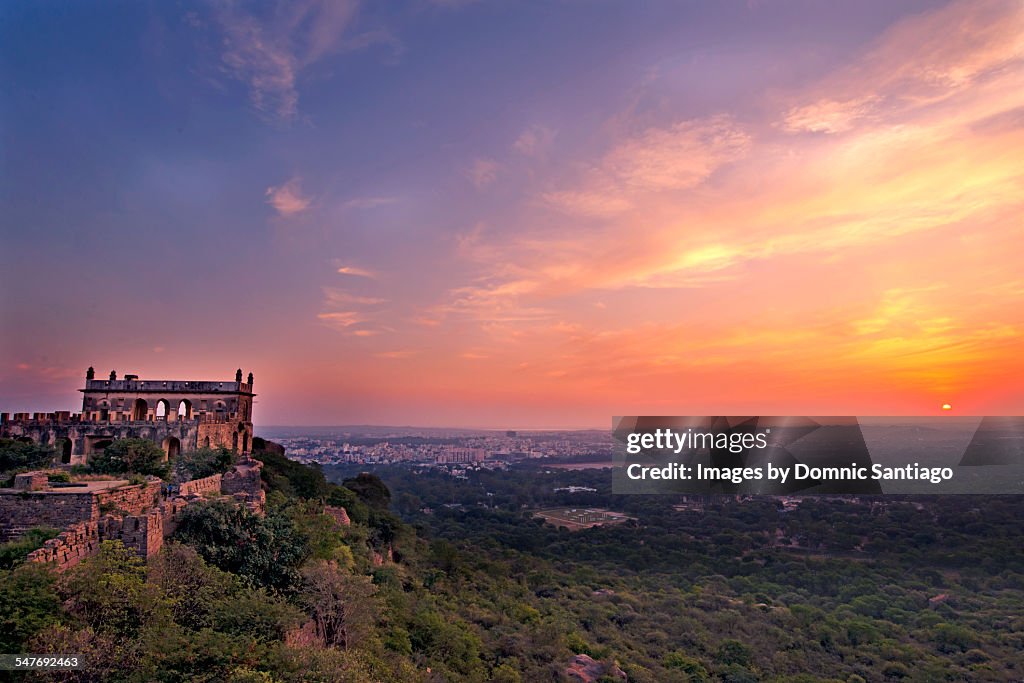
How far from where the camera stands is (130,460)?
732 inches

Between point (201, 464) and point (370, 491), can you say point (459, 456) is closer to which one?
point (370, 491)

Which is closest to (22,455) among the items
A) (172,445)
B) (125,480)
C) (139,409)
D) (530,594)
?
(172,445)

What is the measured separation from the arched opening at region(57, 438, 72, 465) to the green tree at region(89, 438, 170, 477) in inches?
281

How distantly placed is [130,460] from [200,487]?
4.32 metres

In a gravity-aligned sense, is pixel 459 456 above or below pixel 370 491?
below

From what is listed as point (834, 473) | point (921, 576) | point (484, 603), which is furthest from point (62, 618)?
point (834, 473)

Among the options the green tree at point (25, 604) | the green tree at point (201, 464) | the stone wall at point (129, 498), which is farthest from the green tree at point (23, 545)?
the green tree at point (201, 464)

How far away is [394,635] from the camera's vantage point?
54.6ft

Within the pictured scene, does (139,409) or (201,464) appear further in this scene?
Result: (139,409)

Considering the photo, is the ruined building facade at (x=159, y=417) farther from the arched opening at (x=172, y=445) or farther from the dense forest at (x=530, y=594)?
the dense forest at (x=530, y=594)

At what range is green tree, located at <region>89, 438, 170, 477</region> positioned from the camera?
18.2 m

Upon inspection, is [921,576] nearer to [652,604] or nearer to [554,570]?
[652,604]

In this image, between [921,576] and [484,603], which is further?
[921,576]

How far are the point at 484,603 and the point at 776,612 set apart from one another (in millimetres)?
15755
